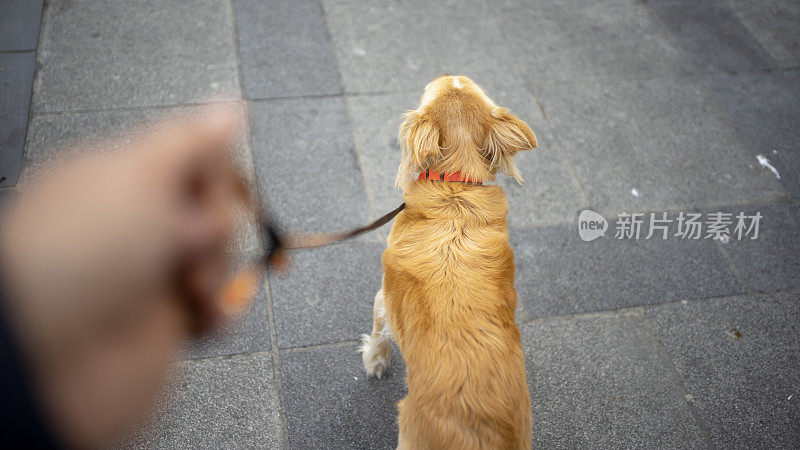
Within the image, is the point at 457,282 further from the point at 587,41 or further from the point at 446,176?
the point at 587,41

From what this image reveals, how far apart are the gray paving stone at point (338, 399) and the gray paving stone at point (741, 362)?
2221 mm

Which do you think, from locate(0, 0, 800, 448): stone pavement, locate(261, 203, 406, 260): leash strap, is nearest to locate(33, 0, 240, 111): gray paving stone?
locate(0, 0, 800, 448): stone pavement

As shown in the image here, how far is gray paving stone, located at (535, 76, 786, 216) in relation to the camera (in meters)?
4.96

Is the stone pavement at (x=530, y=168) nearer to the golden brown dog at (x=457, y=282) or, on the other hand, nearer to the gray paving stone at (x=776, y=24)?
the gray paving stone at (x=776, y=24)

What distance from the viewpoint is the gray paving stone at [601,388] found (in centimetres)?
360

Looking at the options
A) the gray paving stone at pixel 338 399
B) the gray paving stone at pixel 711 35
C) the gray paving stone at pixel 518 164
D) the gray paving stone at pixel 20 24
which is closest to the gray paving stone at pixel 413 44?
the gray paving stone at pixel 518 164

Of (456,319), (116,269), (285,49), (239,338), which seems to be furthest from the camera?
(285,49)

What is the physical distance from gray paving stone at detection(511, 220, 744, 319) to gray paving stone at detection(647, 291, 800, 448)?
0.58 ft

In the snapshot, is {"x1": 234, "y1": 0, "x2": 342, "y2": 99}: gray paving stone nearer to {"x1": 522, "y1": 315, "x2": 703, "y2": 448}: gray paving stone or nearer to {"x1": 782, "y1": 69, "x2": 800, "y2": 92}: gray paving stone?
{"x1": 522, "y1": 315, "x2": 703, "y2": 448}: gray paving stone

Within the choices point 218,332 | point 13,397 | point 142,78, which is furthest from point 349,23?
point 13,397

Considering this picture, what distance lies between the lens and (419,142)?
2.70 metres

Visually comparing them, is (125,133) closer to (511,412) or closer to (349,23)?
(349,23)

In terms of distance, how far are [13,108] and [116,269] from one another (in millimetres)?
2114

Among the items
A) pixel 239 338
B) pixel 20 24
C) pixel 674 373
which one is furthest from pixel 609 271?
pixel 20 24
